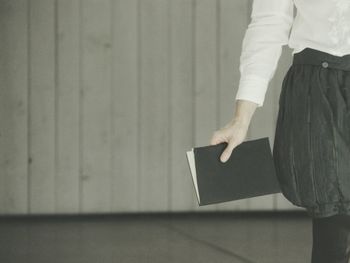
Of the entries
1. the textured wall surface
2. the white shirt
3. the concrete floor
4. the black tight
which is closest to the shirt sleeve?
the white shirt

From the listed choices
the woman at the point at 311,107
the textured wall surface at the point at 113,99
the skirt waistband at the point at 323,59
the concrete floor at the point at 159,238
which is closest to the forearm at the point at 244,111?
the woman at the point at 311,107

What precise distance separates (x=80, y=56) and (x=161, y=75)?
436 millimetres

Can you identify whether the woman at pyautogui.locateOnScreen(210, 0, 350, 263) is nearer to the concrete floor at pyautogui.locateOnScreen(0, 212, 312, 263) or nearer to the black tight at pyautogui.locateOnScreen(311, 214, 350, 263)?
the black tight at pyautogui.locateOnScreen(311, 214, 350, 263)

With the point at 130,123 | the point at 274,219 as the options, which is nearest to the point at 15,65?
the point at 130,123

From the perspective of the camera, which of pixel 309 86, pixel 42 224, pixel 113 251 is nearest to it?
pixel 309 86

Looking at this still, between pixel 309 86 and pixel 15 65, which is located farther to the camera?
pixel 15 65

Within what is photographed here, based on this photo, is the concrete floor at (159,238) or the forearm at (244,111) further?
the concrete floor at (159,238)

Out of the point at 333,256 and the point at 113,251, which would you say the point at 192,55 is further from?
the point at 333,256

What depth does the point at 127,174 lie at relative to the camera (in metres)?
4.13

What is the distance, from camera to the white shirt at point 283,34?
1.23 meters

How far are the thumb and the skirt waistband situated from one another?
17cm

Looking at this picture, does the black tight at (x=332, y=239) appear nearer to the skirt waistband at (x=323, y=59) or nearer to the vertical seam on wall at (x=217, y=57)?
the skirt waistband at (x=323, y=59)

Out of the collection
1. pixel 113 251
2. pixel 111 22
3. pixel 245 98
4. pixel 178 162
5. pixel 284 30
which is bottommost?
pixel 113 251

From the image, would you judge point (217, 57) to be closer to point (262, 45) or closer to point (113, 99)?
point (113, 99)
